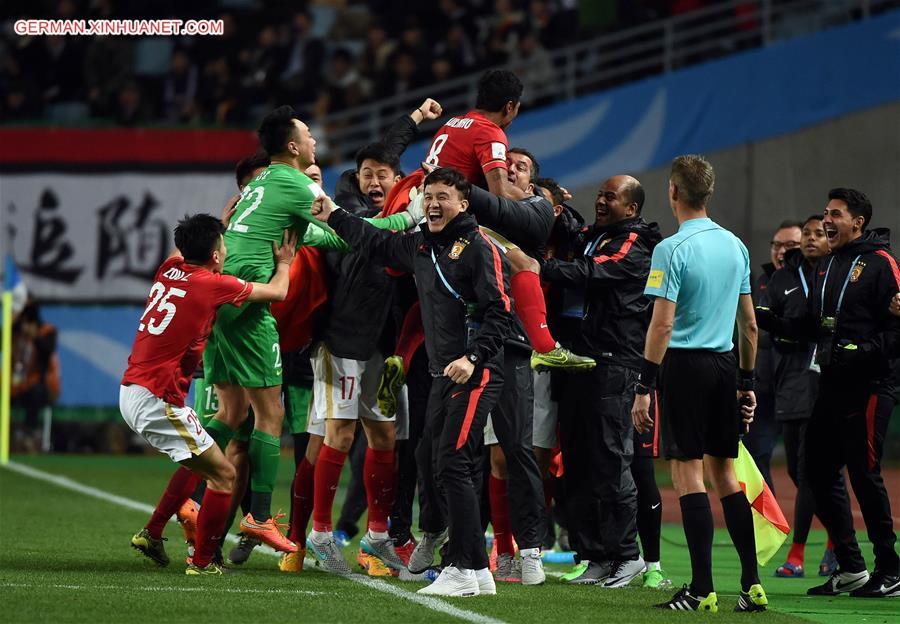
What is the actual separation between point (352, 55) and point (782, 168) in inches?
302

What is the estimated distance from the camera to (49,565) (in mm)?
7766

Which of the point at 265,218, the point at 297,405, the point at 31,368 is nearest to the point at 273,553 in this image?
the point at 297,405

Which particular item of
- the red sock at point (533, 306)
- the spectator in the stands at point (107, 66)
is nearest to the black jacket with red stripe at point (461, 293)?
the red sock at point (533, 306)

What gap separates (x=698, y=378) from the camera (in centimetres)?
672

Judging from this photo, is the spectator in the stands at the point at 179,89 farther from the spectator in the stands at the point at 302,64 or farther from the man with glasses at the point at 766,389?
the man with glasses at the point at 766,389

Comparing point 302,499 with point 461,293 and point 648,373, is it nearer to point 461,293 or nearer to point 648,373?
point 461,293

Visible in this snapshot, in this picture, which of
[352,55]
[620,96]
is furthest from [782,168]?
[352,55]

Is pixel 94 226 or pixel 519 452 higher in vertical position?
pixel 94 226

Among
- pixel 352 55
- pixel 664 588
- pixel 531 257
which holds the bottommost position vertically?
pixel 664 588

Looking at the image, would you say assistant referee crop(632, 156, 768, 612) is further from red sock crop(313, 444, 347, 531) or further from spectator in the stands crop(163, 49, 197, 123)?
spectator in the stands crop(163, 49, 197, 123)

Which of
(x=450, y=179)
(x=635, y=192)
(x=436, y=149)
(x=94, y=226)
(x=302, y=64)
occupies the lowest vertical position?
(x=450, y=179)

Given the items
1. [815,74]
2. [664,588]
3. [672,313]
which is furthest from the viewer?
[815,74]

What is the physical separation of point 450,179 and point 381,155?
1.63 metres

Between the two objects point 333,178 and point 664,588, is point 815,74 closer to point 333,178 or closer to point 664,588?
point 333,178
